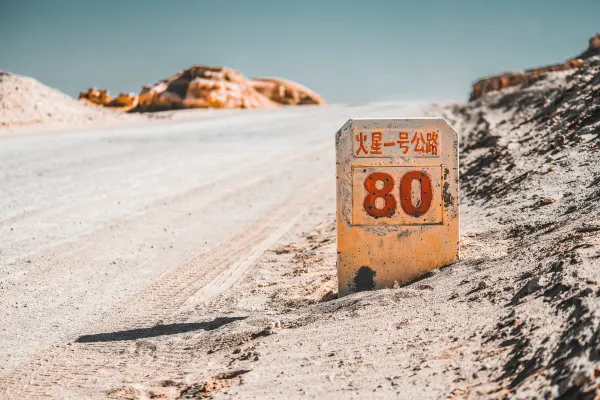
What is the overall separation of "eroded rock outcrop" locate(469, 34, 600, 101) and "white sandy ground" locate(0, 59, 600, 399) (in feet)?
90.8

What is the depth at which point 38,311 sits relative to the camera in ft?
21.6

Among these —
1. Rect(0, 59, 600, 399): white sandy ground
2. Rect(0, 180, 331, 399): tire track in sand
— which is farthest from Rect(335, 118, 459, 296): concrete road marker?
Rect(0, 180, 331, 399): tire track in sand

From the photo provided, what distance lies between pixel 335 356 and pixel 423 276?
74.9 inches

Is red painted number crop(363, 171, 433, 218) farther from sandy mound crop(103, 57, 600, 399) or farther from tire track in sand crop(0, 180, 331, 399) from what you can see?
tire track in sand crop(0, 180, 331, 399)

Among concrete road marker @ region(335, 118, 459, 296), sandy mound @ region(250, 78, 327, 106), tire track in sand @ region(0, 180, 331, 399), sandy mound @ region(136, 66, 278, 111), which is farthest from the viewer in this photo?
sandy mound @ region(250, 78, 327, 106)

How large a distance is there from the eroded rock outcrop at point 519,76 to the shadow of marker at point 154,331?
112ft

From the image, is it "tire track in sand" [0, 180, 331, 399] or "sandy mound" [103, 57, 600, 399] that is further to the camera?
"tire track in sand" [0, 180, 331, 399]

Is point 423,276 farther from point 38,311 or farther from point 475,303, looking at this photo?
point 38,311

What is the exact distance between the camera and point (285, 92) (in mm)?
83125

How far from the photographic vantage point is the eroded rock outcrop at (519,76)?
40094 mm

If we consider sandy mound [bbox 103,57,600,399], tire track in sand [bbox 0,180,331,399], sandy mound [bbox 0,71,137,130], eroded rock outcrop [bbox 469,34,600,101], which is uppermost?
eroded rock outcrop [bbox 469,34,600,101]

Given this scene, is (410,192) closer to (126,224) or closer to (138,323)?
(138,323)

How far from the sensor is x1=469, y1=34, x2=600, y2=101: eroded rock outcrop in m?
40.1

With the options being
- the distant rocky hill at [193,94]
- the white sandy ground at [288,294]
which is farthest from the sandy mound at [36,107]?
the distant rocky hill at [193,94]
